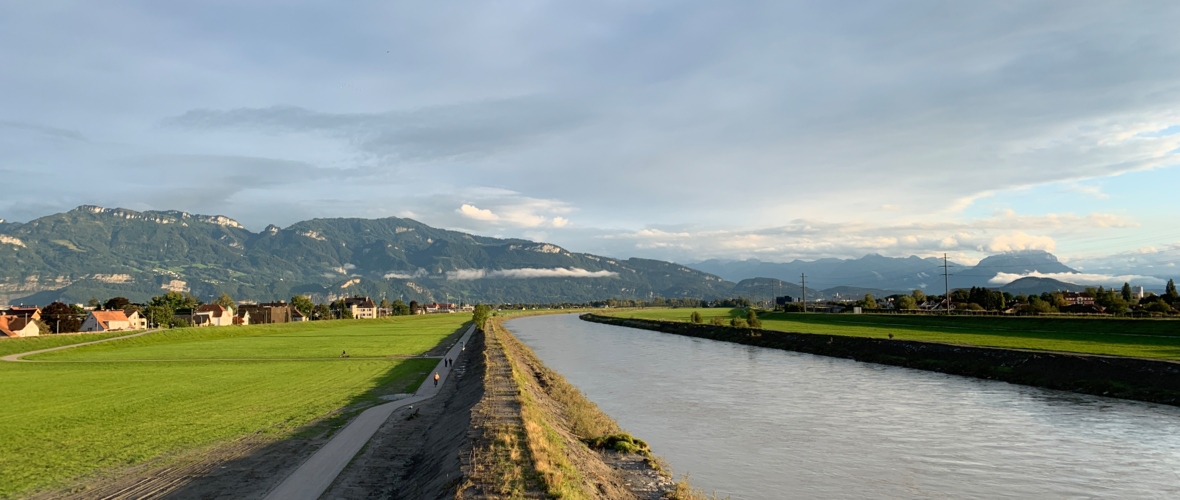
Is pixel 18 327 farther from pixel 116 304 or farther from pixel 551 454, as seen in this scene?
pixel 551 454

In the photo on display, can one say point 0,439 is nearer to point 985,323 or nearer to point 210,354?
point 210,354

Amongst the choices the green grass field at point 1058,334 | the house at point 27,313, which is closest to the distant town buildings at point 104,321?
Answer: the house at point 27,313

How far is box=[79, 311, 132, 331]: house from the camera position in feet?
415

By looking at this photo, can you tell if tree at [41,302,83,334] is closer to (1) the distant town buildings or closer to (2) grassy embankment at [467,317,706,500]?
(1) the distant town buildings

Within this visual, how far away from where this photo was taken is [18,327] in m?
110

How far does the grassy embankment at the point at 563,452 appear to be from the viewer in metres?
14.6

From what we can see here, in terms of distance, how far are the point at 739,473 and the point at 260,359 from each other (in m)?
57.7

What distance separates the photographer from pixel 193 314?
152375mm

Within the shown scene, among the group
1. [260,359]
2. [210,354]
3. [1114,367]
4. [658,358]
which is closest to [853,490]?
[1114,367]

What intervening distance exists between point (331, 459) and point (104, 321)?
453ft

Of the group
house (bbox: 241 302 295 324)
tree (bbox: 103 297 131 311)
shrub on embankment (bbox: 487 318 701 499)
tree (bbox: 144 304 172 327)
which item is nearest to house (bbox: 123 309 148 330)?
tree (bbox: 144 304 172 327)

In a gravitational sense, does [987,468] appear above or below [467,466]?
below

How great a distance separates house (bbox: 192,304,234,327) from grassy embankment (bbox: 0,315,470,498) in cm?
8703

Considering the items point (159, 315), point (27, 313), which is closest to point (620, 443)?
point (159, 315)
